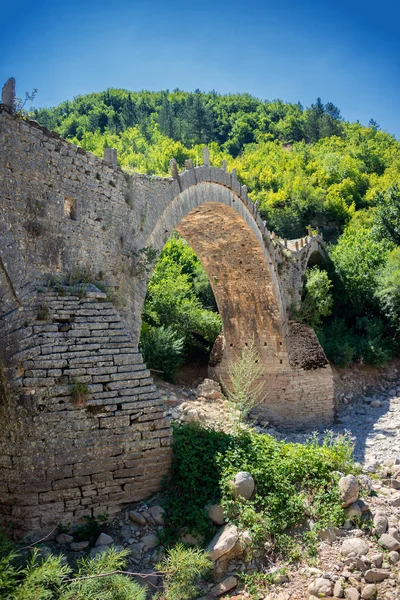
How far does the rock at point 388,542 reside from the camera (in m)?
5.59

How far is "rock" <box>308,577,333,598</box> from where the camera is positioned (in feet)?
16.6

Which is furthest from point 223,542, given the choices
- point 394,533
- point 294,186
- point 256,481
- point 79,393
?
point 294,186

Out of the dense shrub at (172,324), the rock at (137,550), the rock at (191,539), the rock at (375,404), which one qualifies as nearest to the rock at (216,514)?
the rock at (191,539)

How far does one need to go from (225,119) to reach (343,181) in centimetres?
2719

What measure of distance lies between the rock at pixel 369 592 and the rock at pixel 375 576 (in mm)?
103

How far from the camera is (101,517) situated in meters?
5.36

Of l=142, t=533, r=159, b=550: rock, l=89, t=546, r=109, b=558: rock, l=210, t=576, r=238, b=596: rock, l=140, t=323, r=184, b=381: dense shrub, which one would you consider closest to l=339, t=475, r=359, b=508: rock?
l=210, t=576, r=238, b=596: rock

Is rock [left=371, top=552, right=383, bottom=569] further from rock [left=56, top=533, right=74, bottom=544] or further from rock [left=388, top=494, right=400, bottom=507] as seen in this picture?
rock [left=56, top=533, right=74, bottom=544]

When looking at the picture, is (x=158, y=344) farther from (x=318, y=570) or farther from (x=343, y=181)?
(x=343, y=181)

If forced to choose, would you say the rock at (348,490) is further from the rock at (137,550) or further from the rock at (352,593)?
the rock at (137,550)

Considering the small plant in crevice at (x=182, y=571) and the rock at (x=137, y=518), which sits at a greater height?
the rock at (x=137, y=518)

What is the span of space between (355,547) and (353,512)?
0.48 meters

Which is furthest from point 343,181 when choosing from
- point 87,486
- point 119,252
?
point 87,486

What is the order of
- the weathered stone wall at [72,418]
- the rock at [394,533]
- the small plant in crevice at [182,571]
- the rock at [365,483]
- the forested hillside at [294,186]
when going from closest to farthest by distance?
the small plant in crevice at [182,571], the weathered stone wall at [72,418], the rock at [394,533], the rock at [365,483], the forested hillside at [294,186]
